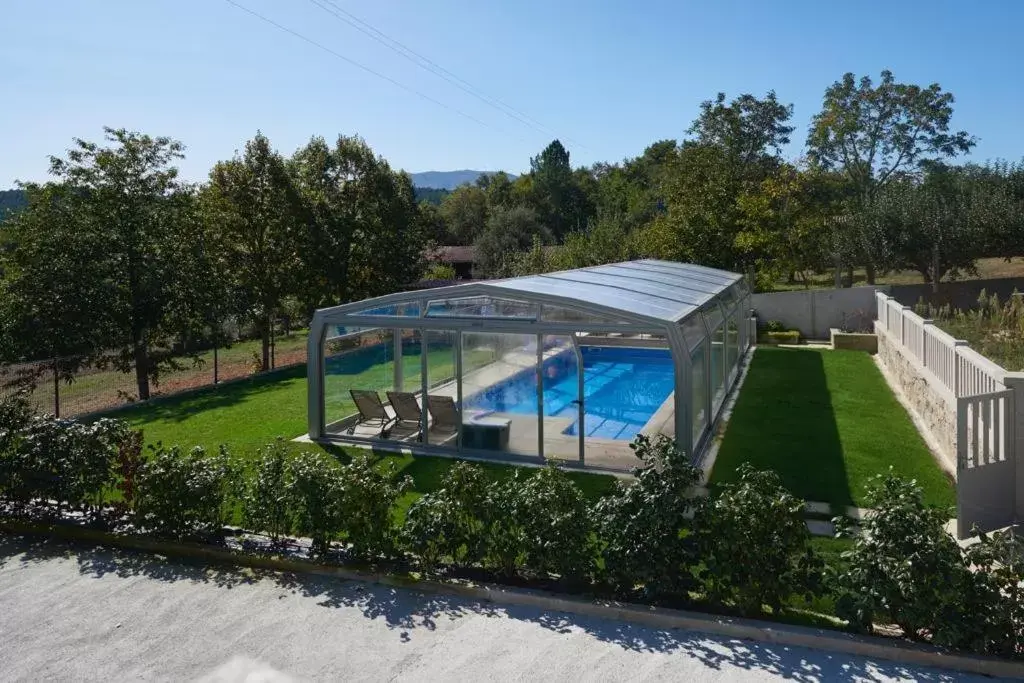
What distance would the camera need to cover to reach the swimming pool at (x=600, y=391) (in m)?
9.36

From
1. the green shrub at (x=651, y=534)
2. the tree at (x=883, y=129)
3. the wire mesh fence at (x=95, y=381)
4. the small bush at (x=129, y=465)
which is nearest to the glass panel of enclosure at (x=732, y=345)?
the green shrub at (x=651, y=534)

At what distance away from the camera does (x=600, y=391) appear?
11.4 meters

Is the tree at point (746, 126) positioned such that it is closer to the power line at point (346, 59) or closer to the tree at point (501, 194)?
the tree at point (501, 194)

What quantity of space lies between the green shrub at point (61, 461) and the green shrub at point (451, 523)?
10.9ft

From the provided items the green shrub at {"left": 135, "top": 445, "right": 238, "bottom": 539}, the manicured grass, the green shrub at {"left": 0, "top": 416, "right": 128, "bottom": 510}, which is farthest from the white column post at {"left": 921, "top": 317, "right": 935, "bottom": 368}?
the green shrub at {"left": 0, "top": 416, "right": 128, "bottom": 510}

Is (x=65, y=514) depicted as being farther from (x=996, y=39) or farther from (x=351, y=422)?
(x=996, y=39)

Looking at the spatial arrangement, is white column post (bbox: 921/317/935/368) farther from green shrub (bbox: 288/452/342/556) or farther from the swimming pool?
green shrub (bbox: 288/452/342/556)

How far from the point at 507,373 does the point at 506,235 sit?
37.0 meters

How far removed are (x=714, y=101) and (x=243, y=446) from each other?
43.0 meters

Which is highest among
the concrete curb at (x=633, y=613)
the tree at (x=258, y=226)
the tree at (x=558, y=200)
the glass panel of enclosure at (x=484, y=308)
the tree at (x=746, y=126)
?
the tree at (x=746, y=126)

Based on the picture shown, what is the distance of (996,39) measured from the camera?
1117 inches

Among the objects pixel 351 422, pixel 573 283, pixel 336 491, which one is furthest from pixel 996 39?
pixel 336 491

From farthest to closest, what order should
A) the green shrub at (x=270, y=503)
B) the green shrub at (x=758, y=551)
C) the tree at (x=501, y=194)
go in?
the tree at (x=501, y=194)
the green shrub at (x=270, y=503)
the green shrub at (x=758, y=551)

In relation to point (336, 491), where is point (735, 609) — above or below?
below
